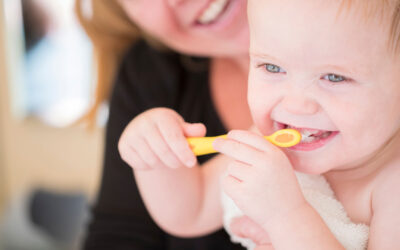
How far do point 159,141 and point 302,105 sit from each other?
0.74 ft

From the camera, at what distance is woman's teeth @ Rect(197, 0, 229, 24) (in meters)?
0.96

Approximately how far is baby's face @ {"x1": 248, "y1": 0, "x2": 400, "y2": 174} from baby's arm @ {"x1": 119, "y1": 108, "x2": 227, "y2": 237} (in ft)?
0.46

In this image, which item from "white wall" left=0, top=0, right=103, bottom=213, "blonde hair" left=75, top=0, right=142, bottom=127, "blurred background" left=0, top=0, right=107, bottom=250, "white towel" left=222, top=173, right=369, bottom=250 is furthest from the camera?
"white wall" left=0, top=0, right=103, bottom=213

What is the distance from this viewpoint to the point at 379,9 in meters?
0.54

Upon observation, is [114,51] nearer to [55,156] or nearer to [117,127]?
[117,127]

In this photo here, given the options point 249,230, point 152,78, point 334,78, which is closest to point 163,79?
point 152,78

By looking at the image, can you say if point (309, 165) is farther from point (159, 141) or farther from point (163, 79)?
point (163, 79)

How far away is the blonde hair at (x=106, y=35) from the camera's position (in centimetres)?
123

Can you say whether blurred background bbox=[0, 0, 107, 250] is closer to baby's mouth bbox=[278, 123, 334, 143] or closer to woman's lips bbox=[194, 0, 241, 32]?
woman's lips bbox=[194, 0, 241, 32]

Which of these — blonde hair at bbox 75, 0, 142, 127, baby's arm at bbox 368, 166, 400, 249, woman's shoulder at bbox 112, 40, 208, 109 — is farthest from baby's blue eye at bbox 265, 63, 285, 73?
blonde hair at bbox 75, 0, 142, 127

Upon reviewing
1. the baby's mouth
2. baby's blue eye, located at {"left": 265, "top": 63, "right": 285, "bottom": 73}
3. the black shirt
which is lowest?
the black shirt

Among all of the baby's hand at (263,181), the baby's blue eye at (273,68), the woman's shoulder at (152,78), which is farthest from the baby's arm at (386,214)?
the woman's shoulder at (152,78)

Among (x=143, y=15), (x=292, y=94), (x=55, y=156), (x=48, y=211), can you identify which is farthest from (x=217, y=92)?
(x=55, y=156)

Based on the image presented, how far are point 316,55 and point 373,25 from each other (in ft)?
0.23
